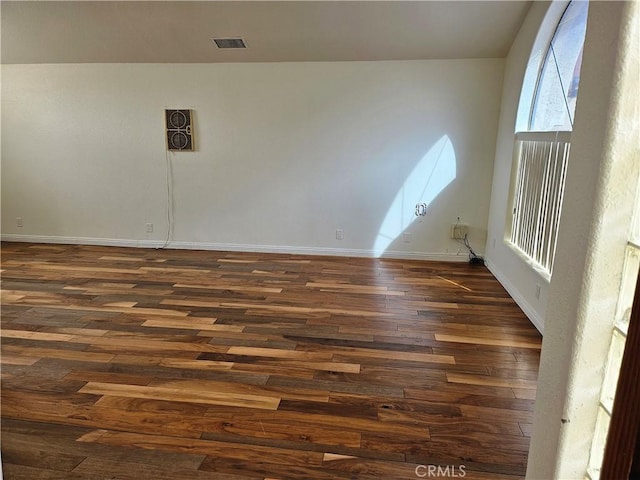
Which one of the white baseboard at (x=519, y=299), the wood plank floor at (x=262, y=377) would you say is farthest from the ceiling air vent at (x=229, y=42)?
the white baseboard at (x=519, y=299)

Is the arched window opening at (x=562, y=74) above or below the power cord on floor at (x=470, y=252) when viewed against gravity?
above

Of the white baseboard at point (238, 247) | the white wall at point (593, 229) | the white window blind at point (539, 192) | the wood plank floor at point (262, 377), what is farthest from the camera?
the white baseboard at point (238, 247)

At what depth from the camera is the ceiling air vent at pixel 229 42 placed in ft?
13.5

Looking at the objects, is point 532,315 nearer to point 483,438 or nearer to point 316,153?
point 483,438

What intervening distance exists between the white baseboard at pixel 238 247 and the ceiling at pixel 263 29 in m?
2.08

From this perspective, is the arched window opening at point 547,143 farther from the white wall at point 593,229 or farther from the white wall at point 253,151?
the white wall at point 593,229

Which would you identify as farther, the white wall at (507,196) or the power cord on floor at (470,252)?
the power cord on floor at (470,252)

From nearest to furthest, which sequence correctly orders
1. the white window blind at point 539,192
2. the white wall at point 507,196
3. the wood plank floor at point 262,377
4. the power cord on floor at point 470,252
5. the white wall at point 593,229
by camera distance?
the white wall at point 593,229
the wood plank floor at point 262,377
the white window blind at point 539,192
the white wall at point 507,196
the power cord on floor at point 470,252

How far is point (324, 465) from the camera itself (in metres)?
1.60

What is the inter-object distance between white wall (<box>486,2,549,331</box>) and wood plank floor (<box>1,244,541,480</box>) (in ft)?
0.53

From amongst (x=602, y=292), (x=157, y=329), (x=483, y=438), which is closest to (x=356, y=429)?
(x=483, y=438)

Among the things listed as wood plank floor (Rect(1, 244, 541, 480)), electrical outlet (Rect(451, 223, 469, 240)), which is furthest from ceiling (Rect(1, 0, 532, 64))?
wood plank floor (Rect(1, 244, 541, 480))

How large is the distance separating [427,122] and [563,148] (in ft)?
6.05

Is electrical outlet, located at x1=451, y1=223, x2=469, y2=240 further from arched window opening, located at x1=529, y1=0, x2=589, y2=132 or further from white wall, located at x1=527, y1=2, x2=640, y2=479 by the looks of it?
white wall, located at x1=527, y1=2, x2=640, y2=479
